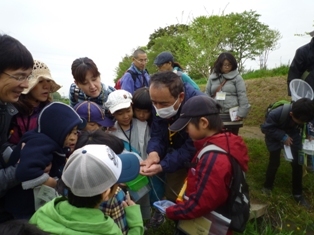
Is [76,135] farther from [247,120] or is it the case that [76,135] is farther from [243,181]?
[247,120]

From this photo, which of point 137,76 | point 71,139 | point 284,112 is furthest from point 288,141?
point 71,139

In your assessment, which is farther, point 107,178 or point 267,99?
point 267,99

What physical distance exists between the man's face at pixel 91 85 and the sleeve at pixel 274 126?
2.22m

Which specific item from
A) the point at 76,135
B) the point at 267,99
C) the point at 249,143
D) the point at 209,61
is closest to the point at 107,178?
the point at 76,135

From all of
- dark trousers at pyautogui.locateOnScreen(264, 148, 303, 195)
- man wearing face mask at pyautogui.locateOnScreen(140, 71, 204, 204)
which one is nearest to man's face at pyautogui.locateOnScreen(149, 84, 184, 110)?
man wearing face mask at pyautogui.locateOnScreen(140, 71, 204, 204)

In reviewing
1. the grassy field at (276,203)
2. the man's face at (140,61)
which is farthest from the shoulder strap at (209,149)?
the man's face at (140,61)

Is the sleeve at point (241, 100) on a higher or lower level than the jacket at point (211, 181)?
higher

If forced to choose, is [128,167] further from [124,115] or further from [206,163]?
[124,115]

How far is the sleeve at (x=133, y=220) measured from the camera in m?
1.77

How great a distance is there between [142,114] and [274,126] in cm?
196

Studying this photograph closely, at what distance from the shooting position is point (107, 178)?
1.42 metres

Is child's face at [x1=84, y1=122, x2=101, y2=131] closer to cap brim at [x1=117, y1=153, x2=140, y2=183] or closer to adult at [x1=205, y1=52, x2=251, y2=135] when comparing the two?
cap brim at [x1=117, y1=153, x2=140, y2=183]

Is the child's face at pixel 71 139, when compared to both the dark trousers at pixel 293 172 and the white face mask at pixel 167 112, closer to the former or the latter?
the white face mask at pixel 167 112

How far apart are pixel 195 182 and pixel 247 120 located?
533 centimetres
